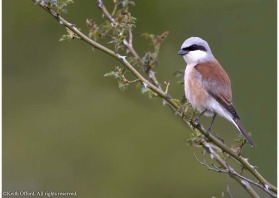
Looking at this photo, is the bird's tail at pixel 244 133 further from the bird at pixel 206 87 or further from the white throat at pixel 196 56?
the white throat at pixel 196 56

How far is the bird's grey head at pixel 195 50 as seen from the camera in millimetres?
2951

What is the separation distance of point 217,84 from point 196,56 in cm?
22

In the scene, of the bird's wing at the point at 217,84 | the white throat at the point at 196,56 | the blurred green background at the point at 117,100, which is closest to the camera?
the bird's wing at the point at 217,84

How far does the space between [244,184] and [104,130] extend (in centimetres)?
269

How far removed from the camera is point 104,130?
4801mm

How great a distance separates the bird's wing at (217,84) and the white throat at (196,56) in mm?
55

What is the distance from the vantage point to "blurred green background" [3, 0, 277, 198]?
4469mm

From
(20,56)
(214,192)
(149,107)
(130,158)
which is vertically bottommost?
(214,192)

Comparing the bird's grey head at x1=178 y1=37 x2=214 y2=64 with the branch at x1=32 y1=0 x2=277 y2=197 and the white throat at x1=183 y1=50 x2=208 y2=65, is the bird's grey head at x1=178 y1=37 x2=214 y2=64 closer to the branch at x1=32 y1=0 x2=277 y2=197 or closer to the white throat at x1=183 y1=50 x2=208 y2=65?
the white throat at x1=183 y1=50 x2=208 y2=65

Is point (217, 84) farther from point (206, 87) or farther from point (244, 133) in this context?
point (244, 133)

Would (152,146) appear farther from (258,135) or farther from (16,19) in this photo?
(16,19)

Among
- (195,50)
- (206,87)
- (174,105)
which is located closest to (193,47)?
(195,50)

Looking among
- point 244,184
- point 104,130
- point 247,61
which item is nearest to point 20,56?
point 104,130

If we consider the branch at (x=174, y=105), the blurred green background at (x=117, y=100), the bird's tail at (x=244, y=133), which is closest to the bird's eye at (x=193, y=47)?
the bird's tail at (x=244, y=133)
